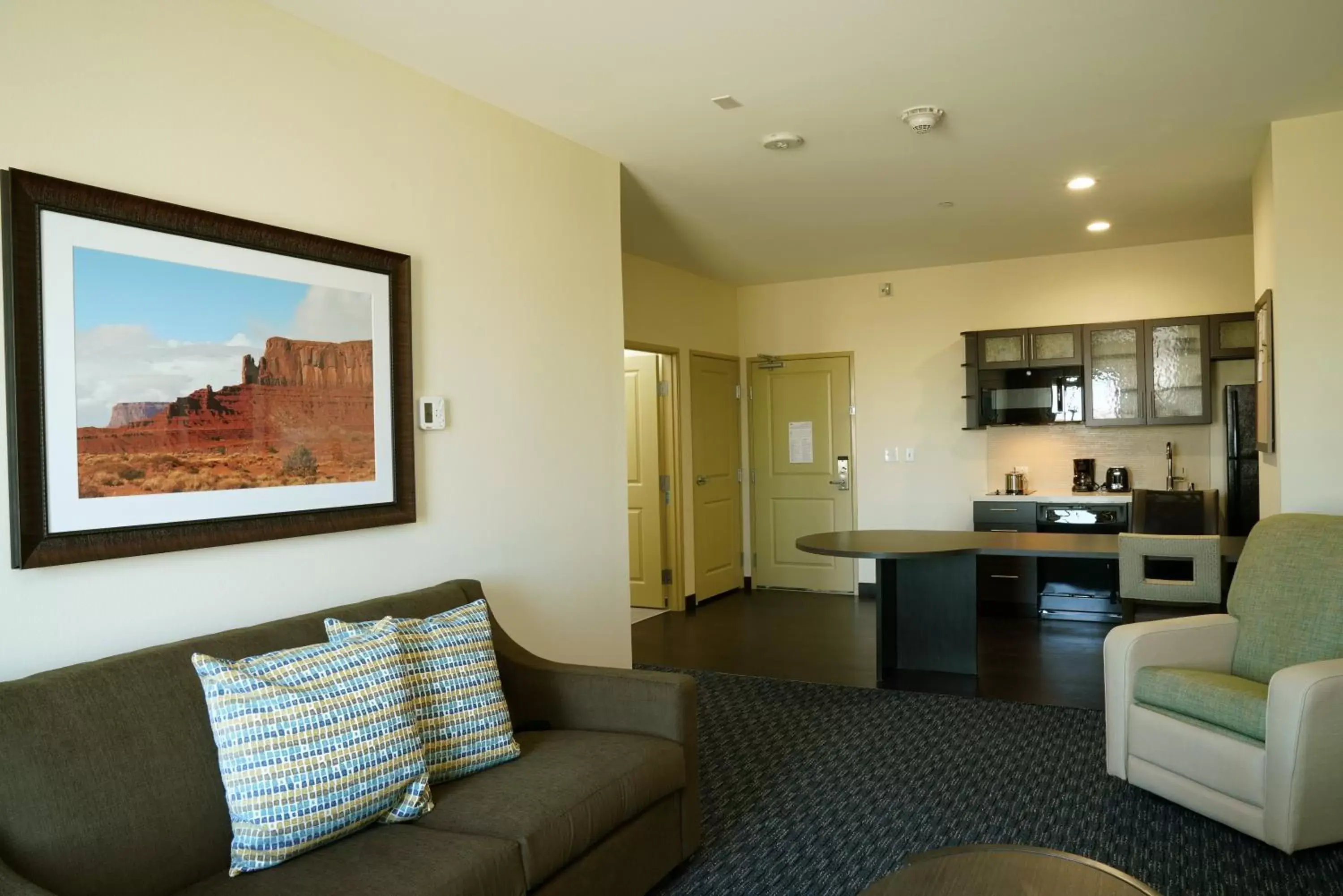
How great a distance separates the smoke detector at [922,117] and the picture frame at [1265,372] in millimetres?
1753

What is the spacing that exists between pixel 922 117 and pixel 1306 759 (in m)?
2.60

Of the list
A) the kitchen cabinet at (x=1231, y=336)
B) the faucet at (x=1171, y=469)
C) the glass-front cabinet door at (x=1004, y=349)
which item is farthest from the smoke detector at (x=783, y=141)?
the faucet at (x=1171, y=469)

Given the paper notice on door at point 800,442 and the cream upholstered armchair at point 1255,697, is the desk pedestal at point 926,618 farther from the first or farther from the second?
the paper notice on door at point 800,442

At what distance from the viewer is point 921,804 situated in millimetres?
3236

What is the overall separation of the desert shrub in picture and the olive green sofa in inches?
17.5

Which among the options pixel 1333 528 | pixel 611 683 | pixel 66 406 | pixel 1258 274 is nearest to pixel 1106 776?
pixel 1333 528

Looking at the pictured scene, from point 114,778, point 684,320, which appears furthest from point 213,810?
point 684,320

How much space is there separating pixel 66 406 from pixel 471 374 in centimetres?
144

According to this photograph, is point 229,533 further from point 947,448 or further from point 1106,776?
point 947,448

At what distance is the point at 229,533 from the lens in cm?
253

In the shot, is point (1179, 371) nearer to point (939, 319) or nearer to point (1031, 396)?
point (1031, 396)

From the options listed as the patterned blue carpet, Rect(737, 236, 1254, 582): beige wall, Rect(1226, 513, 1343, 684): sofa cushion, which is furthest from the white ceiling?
→ the patterned blue carpet

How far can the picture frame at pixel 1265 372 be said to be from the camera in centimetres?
415

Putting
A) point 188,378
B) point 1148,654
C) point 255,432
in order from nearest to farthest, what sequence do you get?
1. point 188,378
2. point 255,432
3. point 1148,654
